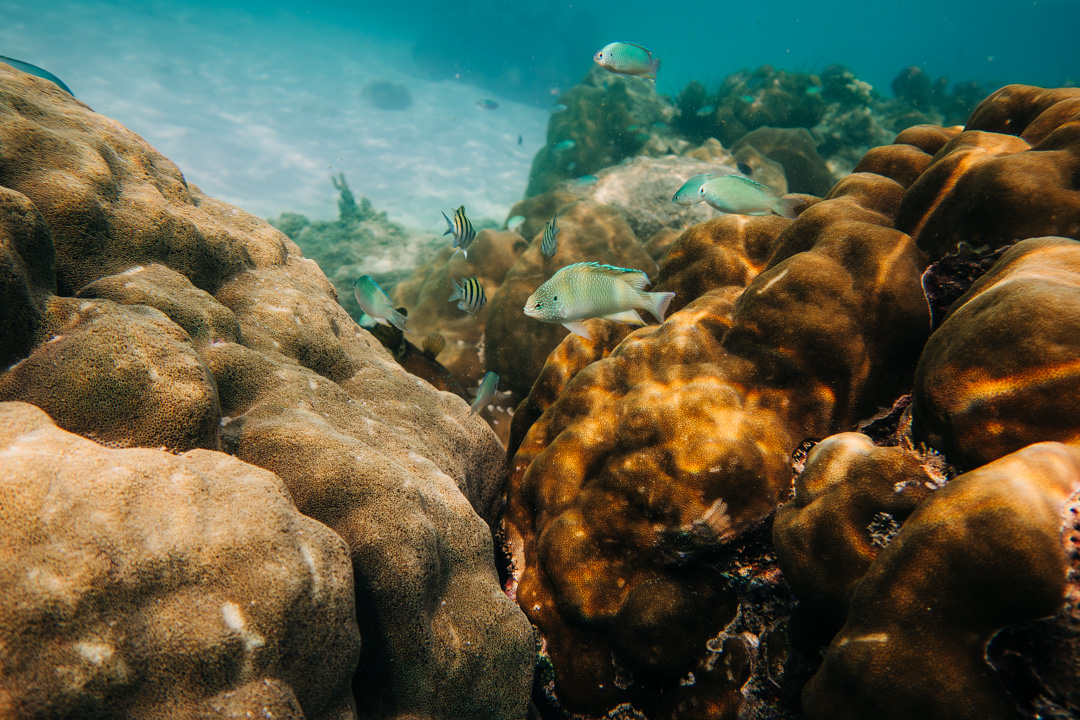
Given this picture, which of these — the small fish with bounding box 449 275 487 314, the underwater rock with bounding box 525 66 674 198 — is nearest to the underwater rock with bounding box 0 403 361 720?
the small fish with bounding box 449 275 487 314

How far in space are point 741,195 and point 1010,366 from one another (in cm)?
240

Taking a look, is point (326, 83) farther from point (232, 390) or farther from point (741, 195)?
point (232, 390)

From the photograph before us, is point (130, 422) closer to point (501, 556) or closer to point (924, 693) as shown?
point (501, 556)

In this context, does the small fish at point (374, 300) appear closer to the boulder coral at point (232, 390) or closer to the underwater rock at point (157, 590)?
the boulder coral at point (232, 390)

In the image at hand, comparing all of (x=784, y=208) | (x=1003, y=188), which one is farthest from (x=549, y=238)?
(x=1003, y=188)

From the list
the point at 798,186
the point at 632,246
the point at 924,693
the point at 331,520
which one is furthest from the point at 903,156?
the point at 798,186

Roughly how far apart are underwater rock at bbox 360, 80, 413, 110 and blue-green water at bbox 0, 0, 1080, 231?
78 centimetres

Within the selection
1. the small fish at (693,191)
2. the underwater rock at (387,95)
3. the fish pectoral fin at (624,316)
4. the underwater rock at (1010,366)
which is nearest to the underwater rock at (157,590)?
the fish pectoral fin at (624,316)

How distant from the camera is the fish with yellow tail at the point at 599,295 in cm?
262

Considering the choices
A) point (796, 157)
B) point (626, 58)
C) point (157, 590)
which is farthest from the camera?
point (796, 157)

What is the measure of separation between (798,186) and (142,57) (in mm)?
37815

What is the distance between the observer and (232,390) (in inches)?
86.3

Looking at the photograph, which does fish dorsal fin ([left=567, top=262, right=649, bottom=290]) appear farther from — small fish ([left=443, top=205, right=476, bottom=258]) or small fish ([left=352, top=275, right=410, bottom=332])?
small fish ([left=443, top=205, right=476, bottom=258])

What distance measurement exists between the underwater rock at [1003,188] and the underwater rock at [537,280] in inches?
124
